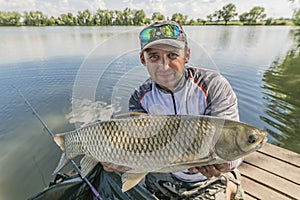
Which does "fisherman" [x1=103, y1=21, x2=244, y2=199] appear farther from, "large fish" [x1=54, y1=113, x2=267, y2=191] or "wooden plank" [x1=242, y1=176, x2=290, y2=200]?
"wooden plank" [x1=242, y1=176, x2=290, y2=200]

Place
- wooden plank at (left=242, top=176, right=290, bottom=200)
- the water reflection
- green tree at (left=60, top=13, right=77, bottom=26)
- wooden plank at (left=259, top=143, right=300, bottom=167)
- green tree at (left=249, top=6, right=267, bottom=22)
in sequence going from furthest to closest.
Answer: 1. green tree at (left=249, top=6, right=267, bottom=22)
2. green tree at (left=60, top=13, right=77, bottom=26)
3. the water reflection
4. wooden plank at (left=259, top=143, right=300, bottom=167)
5. wooden plank at (left=242, top=176, right=290, bottom=200)

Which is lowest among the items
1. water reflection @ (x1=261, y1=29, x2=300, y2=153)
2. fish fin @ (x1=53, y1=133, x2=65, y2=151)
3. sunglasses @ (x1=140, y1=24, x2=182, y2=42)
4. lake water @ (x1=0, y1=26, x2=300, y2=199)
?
water reflection @ (x1=261, y1=29, x2=300, y2=153)

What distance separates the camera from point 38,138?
4.73 metres

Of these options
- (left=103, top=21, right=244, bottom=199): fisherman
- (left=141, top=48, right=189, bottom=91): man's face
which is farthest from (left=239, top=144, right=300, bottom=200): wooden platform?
(left=141, top=48, right=189, bottom=91): man's face

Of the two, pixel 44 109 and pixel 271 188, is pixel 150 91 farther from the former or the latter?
pixel 44 109

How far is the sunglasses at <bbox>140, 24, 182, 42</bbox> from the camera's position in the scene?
1565 millimetres

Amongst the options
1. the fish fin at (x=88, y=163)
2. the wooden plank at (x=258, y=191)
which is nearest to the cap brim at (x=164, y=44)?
the fish fin at (x=88, y=163)

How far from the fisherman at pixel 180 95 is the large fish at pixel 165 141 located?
222 millimetres

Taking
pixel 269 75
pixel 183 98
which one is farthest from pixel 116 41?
pixel 269 75

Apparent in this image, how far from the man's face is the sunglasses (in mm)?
105

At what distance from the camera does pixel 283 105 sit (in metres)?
6.87

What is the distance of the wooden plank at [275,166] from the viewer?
91.3 inches

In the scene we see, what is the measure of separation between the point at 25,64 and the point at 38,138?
7162 mm

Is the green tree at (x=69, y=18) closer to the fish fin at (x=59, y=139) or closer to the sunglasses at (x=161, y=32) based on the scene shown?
the sunglasses at (x=161, y=32)
